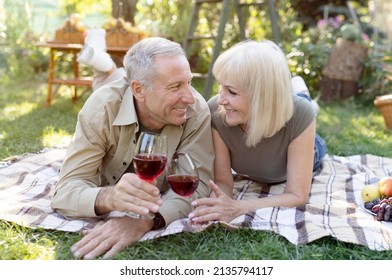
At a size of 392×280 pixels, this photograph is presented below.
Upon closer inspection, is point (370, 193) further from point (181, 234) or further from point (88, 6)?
point (88, 6)

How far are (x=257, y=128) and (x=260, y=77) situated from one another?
296 millimetres

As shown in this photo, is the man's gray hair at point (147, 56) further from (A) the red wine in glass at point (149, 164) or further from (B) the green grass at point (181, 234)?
(B) the green grass at point (181, 234)

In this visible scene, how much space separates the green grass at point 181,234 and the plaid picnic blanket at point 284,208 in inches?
2.0

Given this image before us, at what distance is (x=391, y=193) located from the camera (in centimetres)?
351

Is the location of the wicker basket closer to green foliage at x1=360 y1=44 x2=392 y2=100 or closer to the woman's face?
green foliage at x1=360 y1=44 x2=392 y2=100

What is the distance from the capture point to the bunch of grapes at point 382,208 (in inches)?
125

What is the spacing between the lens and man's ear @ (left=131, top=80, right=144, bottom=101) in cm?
313

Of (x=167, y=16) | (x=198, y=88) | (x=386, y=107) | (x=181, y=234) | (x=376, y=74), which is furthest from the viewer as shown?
(x=167, y=16)

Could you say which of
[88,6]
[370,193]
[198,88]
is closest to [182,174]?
[370,193]

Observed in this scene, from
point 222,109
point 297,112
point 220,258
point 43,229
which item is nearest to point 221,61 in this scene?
point 222,109

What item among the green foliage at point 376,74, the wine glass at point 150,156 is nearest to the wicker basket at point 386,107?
the green foliage at point 376,74

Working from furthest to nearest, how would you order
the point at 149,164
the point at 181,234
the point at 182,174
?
the point at 181,234
the point at 182,174
the point at 149,164

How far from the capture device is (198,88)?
27.3ft

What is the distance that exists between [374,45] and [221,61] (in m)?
5.73
